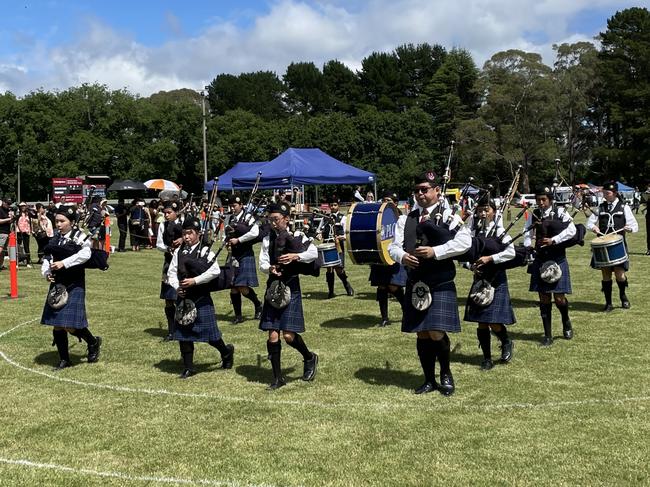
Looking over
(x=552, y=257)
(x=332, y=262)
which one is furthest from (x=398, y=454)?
(x=332, y=262)

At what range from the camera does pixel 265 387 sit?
655 cm

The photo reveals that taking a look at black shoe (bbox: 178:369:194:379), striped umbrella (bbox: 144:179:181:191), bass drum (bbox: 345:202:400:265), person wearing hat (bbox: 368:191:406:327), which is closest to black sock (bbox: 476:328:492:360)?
bass drum (bbox: 345:202:400:265)

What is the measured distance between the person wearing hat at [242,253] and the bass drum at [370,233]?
148cm

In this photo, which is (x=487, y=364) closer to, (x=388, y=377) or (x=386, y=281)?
(x=388, y=377)

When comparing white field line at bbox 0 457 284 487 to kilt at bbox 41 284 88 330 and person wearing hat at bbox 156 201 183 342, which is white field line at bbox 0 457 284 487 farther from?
person wearing hat at bbox 156 201 183 342

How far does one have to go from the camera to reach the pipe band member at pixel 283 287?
6438mm

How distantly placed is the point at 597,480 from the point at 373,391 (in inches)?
97.9

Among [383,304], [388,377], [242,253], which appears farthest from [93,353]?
[383,304]

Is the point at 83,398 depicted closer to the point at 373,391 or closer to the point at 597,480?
the point at 373,391

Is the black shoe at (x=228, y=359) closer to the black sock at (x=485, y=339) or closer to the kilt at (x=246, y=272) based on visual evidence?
the kilt at (x=246, y=272)

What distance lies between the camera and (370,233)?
8.98 meters

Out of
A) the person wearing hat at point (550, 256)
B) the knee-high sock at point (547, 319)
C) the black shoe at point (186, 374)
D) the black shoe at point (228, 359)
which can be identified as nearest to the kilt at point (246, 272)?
the black shoe at point (228, 359)

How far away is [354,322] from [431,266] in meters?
4.05

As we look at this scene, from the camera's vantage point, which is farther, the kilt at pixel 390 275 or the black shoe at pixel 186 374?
the kilt at pixel 390 275
